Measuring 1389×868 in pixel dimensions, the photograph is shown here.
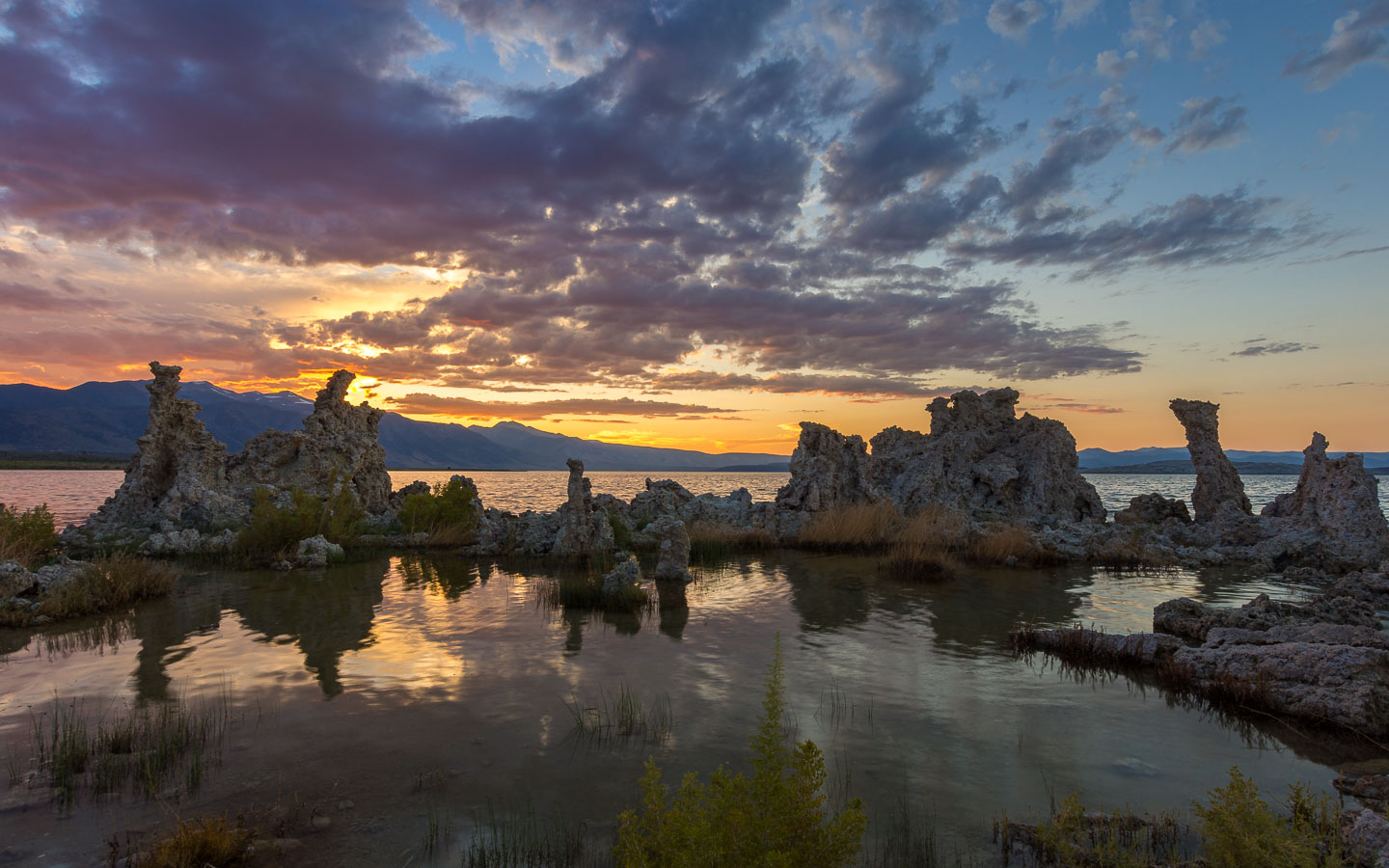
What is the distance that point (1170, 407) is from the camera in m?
27.9

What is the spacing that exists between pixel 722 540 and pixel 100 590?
648 inches

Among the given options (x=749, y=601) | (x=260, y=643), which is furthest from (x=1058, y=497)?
(x=260, y=643)

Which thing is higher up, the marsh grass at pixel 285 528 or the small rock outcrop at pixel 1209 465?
the small rock outcrop at pixel 1209 465

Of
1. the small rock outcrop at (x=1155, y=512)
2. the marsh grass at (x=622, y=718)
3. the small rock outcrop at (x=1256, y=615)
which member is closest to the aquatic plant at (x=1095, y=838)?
the marsh grass at (x=622, y=718)

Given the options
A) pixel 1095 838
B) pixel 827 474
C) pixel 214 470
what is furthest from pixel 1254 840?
pixel 214 470

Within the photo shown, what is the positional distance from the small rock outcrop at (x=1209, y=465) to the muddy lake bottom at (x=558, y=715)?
55.4ft

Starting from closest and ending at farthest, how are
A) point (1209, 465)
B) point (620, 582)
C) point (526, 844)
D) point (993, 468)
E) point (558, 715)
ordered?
point (526, 844)
point (558, 715)
point (620, 582)
point (1209, 465)
point (993, 468)

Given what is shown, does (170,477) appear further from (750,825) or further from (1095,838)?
(1095,838)

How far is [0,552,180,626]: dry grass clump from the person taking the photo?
479 inches

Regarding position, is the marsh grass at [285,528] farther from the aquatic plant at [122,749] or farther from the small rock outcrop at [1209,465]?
the small rock outcrop at [1209,465]

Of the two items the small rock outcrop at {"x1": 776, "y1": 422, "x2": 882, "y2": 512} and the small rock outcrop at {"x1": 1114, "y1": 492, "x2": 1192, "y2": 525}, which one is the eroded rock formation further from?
the small rock outcrop at {"x1": 1114, "y1": 492, "x2": 1192, "y2": 525}

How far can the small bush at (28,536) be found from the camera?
1617cm

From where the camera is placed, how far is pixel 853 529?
23656 mm

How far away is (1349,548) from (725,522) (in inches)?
744
